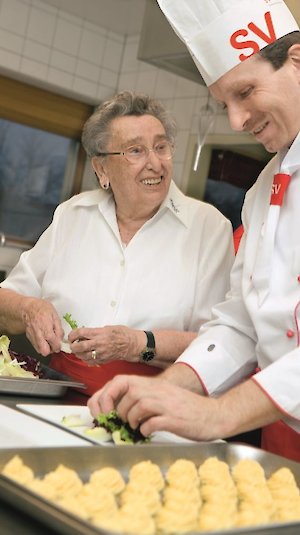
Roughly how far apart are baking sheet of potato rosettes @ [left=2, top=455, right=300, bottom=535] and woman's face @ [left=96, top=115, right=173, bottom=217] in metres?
1.18

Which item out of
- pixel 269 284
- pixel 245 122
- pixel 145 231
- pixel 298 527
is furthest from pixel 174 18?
pixel 298 527

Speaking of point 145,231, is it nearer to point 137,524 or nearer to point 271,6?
point 271,6

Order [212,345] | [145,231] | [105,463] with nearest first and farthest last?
[105,463] < [212,345] < [145,231]

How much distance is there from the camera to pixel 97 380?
6.66ft

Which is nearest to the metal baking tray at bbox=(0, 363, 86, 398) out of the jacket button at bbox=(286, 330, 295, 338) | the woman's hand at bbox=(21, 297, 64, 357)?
the woman's hand at bbox=(21, 297, 64, 357)

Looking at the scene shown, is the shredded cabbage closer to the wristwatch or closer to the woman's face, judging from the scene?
the wristwatch

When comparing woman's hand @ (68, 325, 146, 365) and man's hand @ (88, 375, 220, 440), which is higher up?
man's hand @ (88, 375, 220, 440)

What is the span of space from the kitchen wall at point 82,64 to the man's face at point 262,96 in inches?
94.6

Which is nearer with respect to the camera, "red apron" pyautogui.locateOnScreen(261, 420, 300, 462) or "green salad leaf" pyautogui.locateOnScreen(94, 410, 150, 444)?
"green salad leaf" pyautogui.locateOnScreen(94, 410, 150, 444)

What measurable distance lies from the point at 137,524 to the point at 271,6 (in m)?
1.12

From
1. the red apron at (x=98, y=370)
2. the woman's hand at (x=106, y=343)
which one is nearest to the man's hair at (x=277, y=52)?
the woman's hand at (x=106, y=343)

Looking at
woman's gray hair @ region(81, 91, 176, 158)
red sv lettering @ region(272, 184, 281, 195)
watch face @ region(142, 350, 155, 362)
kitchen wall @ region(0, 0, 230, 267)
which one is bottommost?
watch face @ region(142, 350, 155, 362)

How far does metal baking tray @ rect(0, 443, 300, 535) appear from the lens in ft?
2.61

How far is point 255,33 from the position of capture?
1496 millimetres
